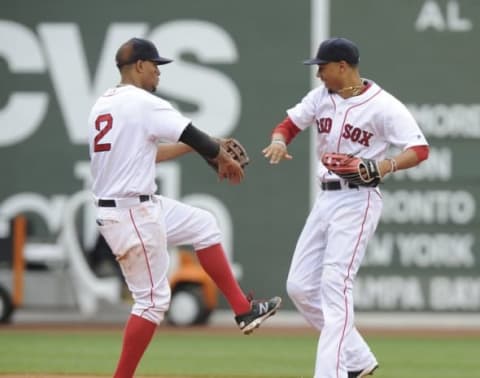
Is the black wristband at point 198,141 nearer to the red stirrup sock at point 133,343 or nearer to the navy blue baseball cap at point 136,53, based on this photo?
the navy blue baseball cap at point 136,53

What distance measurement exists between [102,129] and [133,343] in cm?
115

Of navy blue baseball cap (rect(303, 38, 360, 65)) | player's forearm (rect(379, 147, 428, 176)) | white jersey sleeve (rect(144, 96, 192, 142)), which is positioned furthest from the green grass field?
navy blue baseball cap (rect(303, 38, 360, 65))

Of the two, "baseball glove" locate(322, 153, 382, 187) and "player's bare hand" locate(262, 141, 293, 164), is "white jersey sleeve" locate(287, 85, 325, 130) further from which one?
"baseball glove" locate(322, 153, 382, 187)

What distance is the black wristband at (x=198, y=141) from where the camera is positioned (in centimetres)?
702

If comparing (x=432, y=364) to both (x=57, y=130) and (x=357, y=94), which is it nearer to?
(x=357, y=94)

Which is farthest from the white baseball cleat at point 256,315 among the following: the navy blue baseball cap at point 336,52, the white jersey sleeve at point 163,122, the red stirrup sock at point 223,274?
the navy blue baseball cap at point 336,52

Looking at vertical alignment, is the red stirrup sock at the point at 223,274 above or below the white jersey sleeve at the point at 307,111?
below

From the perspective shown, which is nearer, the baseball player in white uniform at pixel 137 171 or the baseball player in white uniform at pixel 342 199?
the baseball player in white uniform at pixel 137 171

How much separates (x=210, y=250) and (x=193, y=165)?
6449 millimetres

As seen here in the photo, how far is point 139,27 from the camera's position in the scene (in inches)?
552

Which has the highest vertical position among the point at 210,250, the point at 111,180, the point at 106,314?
the point at 111,180

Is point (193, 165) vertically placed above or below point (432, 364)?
above

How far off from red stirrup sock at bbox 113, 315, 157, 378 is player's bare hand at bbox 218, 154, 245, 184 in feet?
2.91

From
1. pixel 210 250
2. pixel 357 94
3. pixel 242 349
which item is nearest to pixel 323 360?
pixel 210 250
